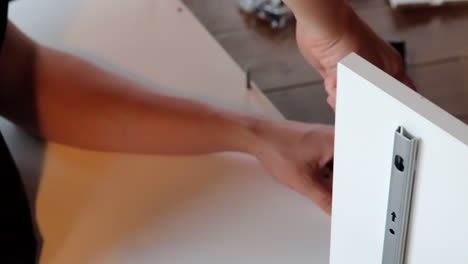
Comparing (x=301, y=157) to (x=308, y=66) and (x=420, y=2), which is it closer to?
(x=308, y=66)

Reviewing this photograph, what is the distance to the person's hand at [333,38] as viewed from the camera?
560 millimetres

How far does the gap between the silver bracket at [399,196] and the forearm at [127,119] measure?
0.37 meters

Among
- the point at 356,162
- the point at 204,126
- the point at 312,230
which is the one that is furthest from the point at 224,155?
the point at 356,162

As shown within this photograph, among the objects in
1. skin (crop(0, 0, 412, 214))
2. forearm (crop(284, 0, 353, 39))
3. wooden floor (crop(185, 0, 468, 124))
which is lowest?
wooden floor (crop(185, 0, 468, 124))

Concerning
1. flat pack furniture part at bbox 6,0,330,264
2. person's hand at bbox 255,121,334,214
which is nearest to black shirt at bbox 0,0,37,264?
flat pack furniture part at bbox 6,0,330,264

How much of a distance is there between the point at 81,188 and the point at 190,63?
0.28m

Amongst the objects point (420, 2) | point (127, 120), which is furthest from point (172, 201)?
point (420, 2)

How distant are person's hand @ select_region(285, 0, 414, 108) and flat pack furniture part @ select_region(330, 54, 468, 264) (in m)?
0.14

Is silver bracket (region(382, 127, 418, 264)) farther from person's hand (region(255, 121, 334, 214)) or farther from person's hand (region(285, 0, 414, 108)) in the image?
person's hand (region(255, 121, 334, 214))

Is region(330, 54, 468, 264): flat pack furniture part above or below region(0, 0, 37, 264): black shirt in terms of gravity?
above

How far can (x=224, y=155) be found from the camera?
874 millimetres

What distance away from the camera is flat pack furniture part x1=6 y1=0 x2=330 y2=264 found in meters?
0.77

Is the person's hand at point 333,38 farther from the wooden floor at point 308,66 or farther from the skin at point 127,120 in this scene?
the wooden floor at point 308,66

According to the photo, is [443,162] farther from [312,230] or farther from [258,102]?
[258,102]
